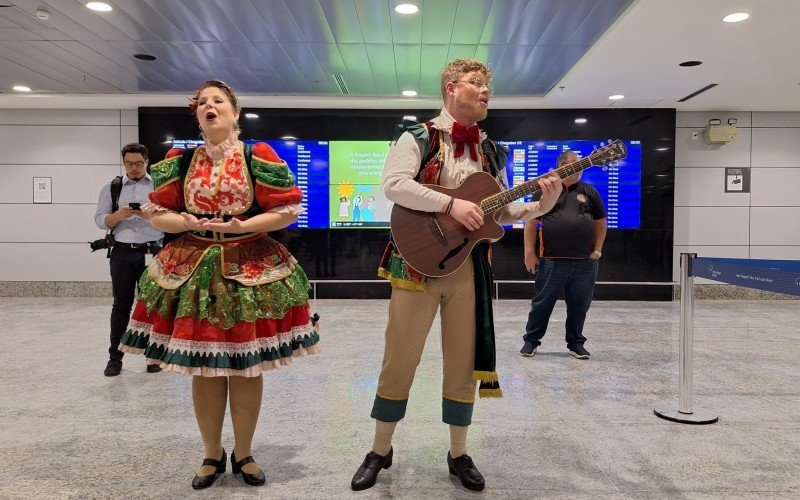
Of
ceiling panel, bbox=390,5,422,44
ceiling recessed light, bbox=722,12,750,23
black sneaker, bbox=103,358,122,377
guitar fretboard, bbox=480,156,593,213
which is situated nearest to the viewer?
guitar fretboard, bbox=480,156,593,213

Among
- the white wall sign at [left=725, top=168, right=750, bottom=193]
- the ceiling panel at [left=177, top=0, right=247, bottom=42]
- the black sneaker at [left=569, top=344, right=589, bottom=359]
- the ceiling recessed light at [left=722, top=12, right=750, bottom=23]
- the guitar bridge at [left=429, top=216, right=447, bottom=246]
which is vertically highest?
the ceiling panel at [left=177, top=0, right=247, bottom=42]

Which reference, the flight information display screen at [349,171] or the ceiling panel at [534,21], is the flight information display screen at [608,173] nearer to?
the flight information display screen at [349,171]

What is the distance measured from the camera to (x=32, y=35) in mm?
5375

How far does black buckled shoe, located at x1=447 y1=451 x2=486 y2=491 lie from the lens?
6.72 feet

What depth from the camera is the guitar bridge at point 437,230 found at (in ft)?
6.70

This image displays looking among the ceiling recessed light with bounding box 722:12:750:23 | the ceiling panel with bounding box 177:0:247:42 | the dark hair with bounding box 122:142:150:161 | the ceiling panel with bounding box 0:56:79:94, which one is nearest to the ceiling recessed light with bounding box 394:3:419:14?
the ceiling panel with bounding box 177:0:247:42

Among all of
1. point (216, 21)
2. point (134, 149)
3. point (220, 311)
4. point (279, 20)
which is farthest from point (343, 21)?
point (220, 311)

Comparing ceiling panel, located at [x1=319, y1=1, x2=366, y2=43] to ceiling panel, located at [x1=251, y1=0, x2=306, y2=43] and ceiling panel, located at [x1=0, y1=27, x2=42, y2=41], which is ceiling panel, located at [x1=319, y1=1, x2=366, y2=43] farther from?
ceiling panel, located at [x1=0, y1=27, x2=42, y2=41]

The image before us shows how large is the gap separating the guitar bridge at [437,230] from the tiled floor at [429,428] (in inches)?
36.8

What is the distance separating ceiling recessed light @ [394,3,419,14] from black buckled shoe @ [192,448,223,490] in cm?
390

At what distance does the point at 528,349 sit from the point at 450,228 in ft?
8.54

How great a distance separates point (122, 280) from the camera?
3.83 m

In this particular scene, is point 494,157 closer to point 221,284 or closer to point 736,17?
point 221,284

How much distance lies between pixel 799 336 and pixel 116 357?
602 cm
